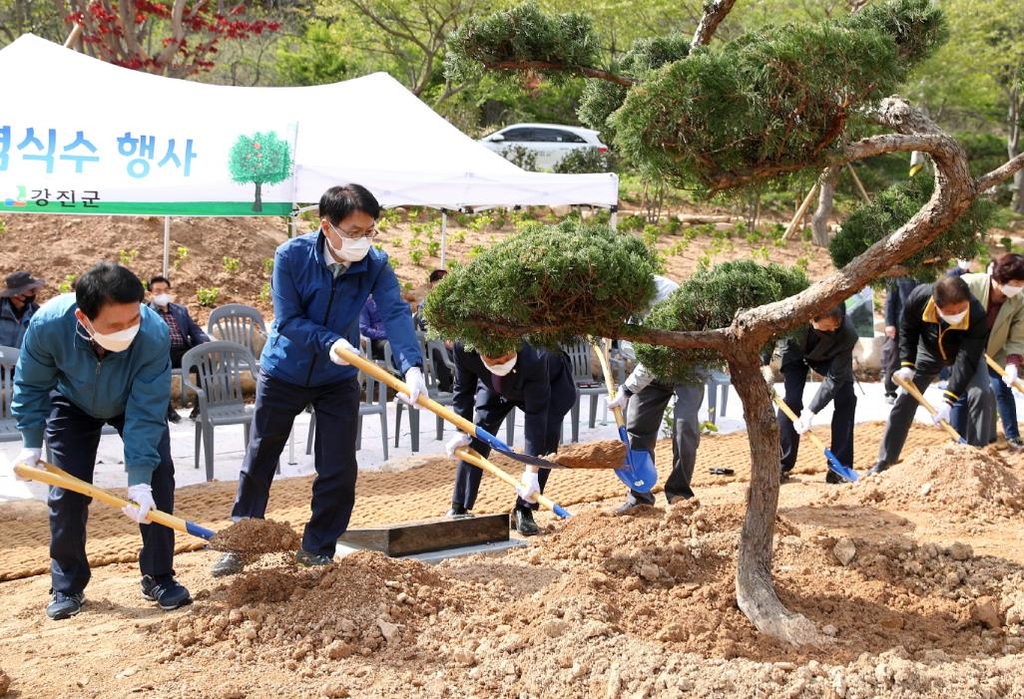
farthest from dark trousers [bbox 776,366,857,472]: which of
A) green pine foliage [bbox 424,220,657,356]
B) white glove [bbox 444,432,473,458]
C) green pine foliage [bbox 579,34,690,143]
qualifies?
green pine foliage [bbox 424,220,657,356]

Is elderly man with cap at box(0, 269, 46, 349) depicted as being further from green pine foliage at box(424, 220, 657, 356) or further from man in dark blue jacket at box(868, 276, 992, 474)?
man in dark blue jacket at box(868, 276, 992, 474)

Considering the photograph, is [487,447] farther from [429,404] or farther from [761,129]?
[761,129]

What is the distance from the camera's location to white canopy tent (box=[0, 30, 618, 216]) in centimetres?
792

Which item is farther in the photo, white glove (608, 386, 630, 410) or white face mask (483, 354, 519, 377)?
white glove (608, 386, 630, 410)

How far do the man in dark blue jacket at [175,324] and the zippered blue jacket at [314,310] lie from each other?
4.12m

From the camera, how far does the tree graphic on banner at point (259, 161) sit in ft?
27.8

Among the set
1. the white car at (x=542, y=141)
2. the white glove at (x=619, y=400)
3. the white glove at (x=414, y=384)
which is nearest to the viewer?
the white glove at (x=414, y=384)

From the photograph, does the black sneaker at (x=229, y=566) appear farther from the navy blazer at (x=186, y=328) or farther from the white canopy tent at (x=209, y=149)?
the navy blazer at (x=186, y=328)

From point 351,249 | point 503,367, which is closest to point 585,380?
point 503,367

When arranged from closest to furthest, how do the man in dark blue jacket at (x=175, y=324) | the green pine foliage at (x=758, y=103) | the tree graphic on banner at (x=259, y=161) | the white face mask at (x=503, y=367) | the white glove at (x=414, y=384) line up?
the green pine foliage at (x=758, y=103)
the white glove at (x=414, y=384)
the white face mask at (x=503, y=367)
the tree graphic on banner at (x=259, y=161)
the man in dark blue jacket at (x=175, y=324)

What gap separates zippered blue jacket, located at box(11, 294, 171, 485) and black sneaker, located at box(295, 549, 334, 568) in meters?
0.79

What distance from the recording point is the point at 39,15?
2098 centimetres

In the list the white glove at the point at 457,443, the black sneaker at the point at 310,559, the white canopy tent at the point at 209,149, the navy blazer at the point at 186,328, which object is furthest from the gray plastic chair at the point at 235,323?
the black sneaker at the point at 310,559

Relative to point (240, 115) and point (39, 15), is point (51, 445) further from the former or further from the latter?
point (39, 15)
